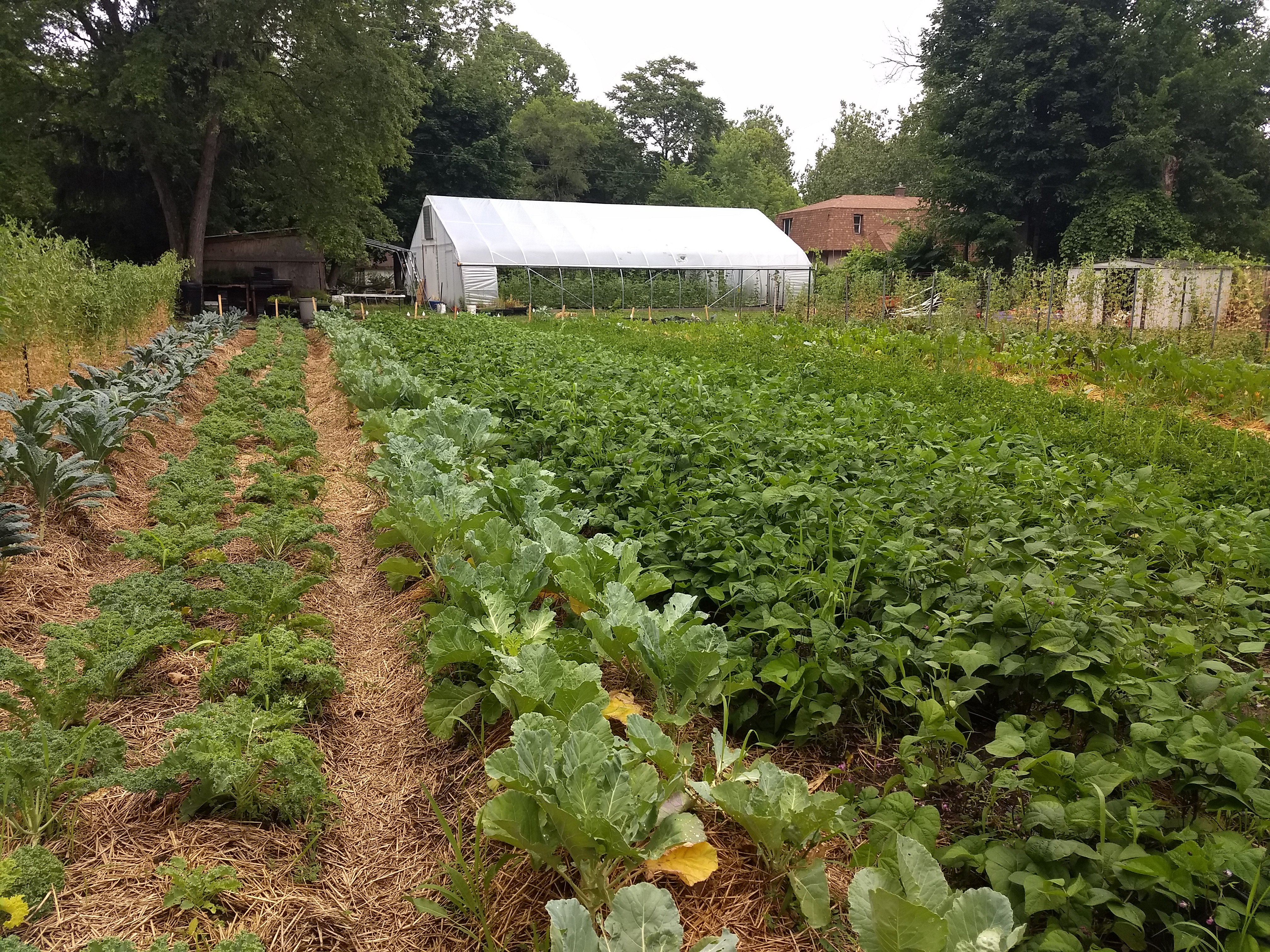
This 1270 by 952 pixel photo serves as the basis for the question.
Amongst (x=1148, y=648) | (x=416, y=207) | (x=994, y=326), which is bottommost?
(x=1148, y=648)

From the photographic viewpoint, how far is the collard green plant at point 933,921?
1.69 m

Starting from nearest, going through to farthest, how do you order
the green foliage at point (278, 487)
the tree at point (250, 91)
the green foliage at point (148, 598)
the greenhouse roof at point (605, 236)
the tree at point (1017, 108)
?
the green foliage at point (148, 598) < the green foliage at point (278, 487) < the tree at point (250, 91) < the tree at point (1017, 108) < the greenhouse roof at point (605, 236)

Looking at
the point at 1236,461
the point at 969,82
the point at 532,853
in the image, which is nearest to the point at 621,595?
the point at 532,853

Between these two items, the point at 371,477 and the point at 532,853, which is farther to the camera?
the point at 371,477

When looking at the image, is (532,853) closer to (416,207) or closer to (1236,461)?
(1236,461)

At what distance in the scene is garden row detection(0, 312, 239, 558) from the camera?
4441mm

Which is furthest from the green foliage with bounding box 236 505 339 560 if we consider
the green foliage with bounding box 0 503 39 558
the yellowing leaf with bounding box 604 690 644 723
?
the yellowing leaf with bounding box 604 690 644 723

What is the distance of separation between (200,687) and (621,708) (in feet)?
5.22

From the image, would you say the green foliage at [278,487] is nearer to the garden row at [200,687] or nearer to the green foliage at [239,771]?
the garden row at [200,687]

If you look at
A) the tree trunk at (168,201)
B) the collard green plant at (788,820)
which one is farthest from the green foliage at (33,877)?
the tree trunk at (168,201)

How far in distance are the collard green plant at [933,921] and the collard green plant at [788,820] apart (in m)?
0.33

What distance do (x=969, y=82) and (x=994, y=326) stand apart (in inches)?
834

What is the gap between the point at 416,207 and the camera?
4406cm

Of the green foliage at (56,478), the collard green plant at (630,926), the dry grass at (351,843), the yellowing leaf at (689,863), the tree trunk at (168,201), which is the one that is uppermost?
the tree trunk at (168,201)
